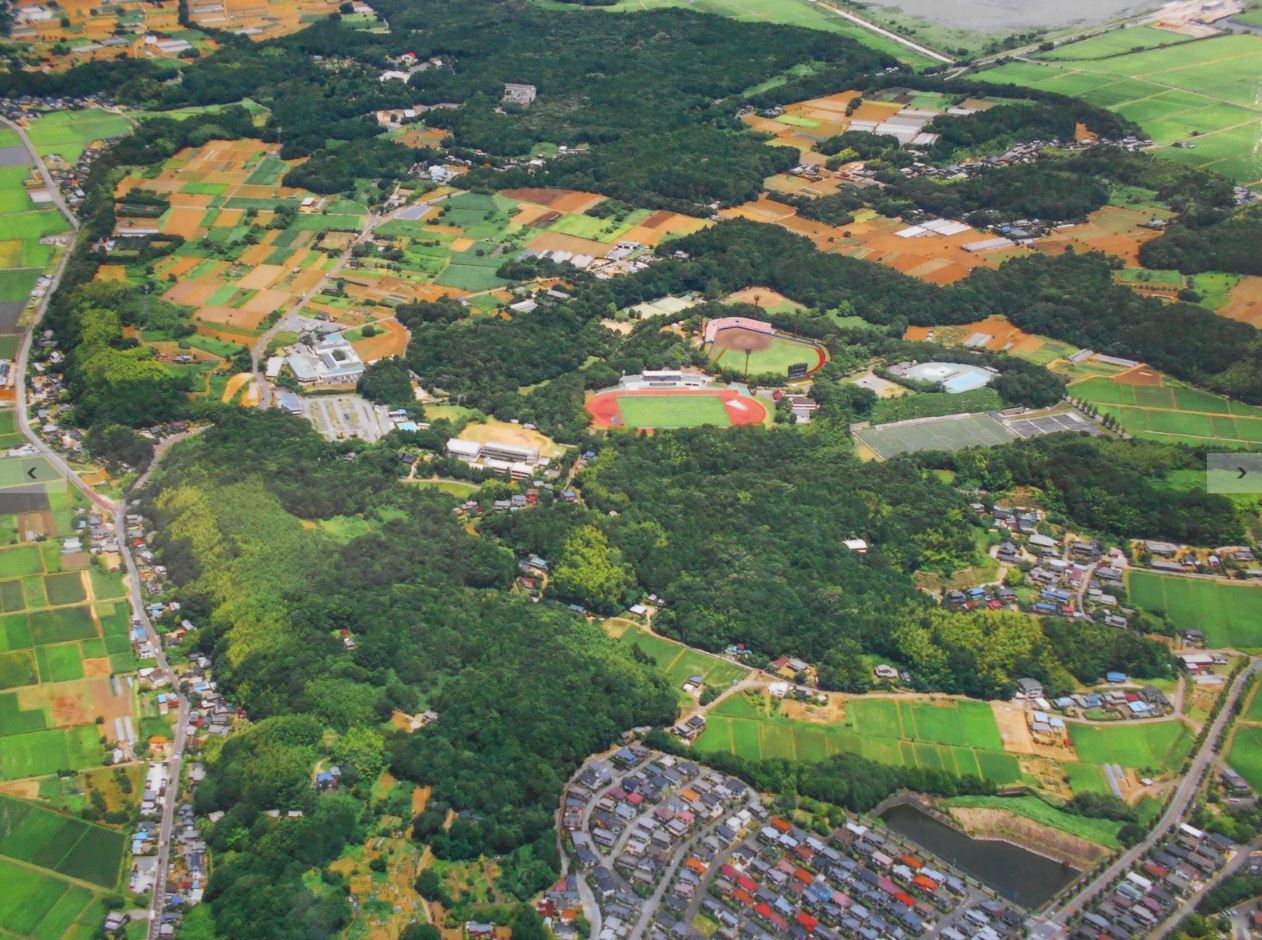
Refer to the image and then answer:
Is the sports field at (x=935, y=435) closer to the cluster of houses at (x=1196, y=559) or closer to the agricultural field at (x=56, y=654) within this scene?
the cluster of houses at (x=1196, y=559)

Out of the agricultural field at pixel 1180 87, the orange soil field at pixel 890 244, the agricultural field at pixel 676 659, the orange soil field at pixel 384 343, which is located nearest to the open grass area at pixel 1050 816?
the agricultural field at pixel 676 659

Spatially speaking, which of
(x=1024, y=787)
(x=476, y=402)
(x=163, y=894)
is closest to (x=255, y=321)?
(x=476, y=402)

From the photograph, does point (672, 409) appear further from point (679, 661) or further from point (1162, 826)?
point (1162, 826)

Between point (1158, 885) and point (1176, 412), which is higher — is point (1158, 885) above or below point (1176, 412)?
below

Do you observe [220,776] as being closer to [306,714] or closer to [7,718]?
[306,714]

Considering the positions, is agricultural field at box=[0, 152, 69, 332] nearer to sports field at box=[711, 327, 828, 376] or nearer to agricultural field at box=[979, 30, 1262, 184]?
sports field at box=[711, 327, 828, 376]

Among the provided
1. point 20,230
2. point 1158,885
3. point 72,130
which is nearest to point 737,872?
point 1158,885
